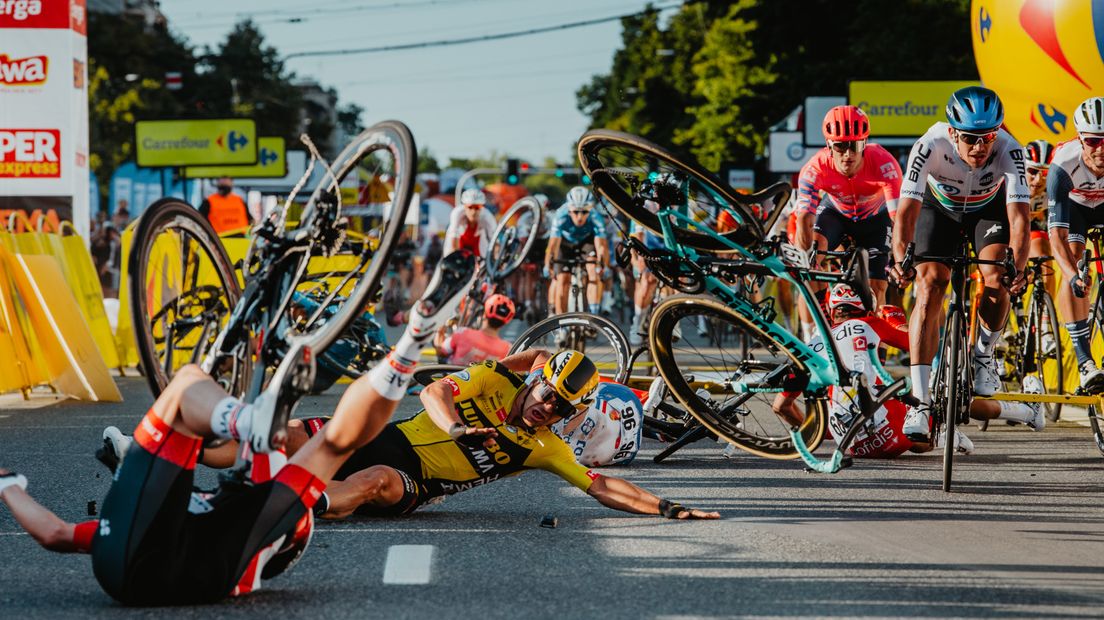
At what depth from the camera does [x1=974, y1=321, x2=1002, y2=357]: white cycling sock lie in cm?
923

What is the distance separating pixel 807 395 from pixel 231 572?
10.9 ft

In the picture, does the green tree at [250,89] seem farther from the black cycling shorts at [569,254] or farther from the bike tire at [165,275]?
the bike tire at [165,275]

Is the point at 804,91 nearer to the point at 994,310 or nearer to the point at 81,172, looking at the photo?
the point at 81,172

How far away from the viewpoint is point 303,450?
18.1 ft

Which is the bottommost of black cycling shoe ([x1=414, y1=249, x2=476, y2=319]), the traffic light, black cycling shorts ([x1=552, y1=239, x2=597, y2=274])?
black cycling shorts ([x1=552, y1=239, x2=597, y2=274])

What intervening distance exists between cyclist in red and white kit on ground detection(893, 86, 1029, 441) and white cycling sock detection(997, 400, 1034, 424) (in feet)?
2.28

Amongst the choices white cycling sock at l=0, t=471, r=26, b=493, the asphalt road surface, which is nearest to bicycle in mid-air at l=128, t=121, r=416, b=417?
white cycling sock at l=0, t=471, r=26, b=493

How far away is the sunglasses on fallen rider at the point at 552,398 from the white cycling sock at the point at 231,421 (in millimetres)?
2156

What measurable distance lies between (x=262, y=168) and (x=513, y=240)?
2720 centimetres

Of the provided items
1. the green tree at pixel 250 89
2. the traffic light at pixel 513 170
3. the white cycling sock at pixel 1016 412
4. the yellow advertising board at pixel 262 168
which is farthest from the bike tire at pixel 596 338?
the green tree at pixel 250 89

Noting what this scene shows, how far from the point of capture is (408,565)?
6.17 metres

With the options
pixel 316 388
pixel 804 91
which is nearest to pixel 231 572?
pixel 316 388

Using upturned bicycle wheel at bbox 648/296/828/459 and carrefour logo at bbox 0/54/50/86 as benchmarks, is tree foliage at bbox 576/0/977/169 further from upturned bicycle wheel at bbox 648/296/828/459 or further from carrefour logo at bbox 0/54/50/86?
upturned bicycle wheel at bbox 648/296/828/459

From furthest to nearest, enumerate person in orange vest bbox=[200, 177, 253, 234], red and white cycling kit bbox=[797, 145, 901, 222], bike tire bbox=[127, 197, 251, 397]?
1. person in orange vest bbox=[200, 177, 253, 234]
2. red and white cycling kit bbox=[797, 145, 901, 222]
3. bike tire bbox=[127, 197, 251, 397]
